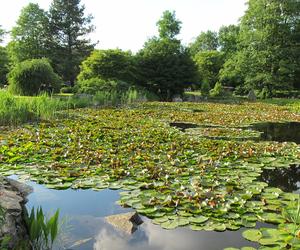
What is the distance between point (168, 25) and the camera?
1378 inches

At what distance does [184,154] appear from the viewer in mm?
7176

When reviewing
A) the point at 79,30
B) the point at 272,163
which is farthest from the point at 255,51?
the point at 272,163

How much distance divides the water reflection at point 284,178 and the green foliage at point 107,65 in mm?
18872

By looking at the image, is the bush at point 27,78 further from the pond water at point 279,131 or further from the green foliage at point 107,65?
the pond water at point 279,131

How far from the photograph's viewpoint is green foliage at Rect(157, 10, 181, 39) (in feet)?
115

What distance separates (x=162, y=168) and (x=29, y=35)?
32440mm

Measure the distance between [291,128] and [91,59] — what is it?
15.7 metres

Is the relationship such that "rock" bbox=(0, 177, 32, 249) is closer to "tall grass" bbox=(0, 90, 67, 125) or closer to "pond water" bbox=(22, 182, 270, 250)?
"pond water" bbox=(22, 182, 270, 250)

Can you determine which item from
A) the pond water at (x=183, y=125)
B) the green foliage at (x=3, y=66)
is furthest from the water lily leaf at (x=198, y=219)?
the green foliage at (x=3, y=66)

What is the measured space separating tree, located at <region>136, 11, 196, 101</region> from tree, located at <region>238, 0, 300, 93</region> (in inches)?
243

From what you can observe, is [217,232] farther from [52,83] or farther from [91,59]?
[91,59]

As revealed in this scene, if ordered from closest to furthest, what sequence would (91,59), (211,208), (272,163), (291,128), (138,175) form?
(211,208), (138,175), (272,163), (291,128), (91,59)

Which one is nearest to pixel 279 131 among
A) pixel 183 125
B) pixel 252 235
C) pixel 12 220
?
pixel 183 125

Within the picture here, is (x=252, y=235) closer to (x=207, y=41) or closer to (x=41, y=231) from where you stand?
(x=41, y=231)
